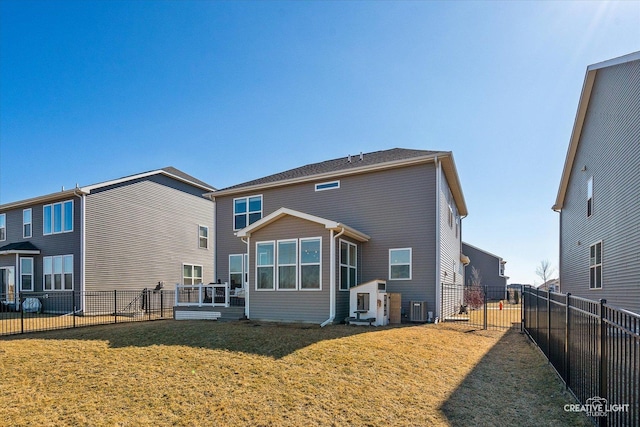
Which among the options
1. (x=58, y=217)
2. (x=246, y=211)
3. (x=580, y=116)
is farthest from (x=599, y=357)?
(x=58, y=217)

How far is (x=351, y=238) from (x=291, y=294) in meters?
2.92

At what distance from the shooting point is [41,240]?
1944cm

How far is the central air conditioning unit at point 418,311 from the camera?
12.2 m

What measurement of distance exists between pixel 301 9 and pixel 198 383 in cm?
1086

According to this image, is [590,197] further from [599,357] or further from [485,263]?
[485,263]

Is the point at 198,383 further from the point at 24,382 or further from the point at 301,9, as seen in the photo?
the point at 301,9

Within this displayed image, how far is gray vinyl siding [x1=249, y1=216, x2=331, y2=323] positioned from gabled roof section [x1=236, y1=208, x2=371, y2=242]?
0.17 m

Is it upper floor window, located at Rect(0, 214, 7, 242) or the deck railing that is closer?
the deck railing

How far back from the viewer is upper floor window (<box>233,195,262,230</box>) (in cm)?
1666

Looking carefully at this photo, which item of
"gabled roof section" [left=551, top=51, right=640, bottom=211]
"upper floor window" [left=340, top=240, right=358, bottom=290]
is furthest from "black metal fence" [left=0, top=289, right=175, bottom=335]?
"gabled roof section" [left=551, top=51, right=640, bottom=211]

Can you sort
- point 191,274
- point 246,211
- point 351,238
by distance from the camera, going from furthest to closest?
point 191,274 < point 246,211 < point 351,238

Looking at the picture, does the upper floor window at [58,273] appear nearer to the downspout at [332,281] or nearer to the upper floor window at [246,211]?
the upper floor window at [246,211]

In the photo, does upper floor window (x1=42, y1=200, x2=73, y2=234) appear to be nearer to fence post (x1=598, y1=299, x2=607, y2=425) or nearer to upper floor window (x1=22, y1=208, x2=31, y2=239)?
upper floor window (x1=22, y1=208, x2=31, y2=239)

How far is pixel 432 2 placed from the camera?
10.3m
